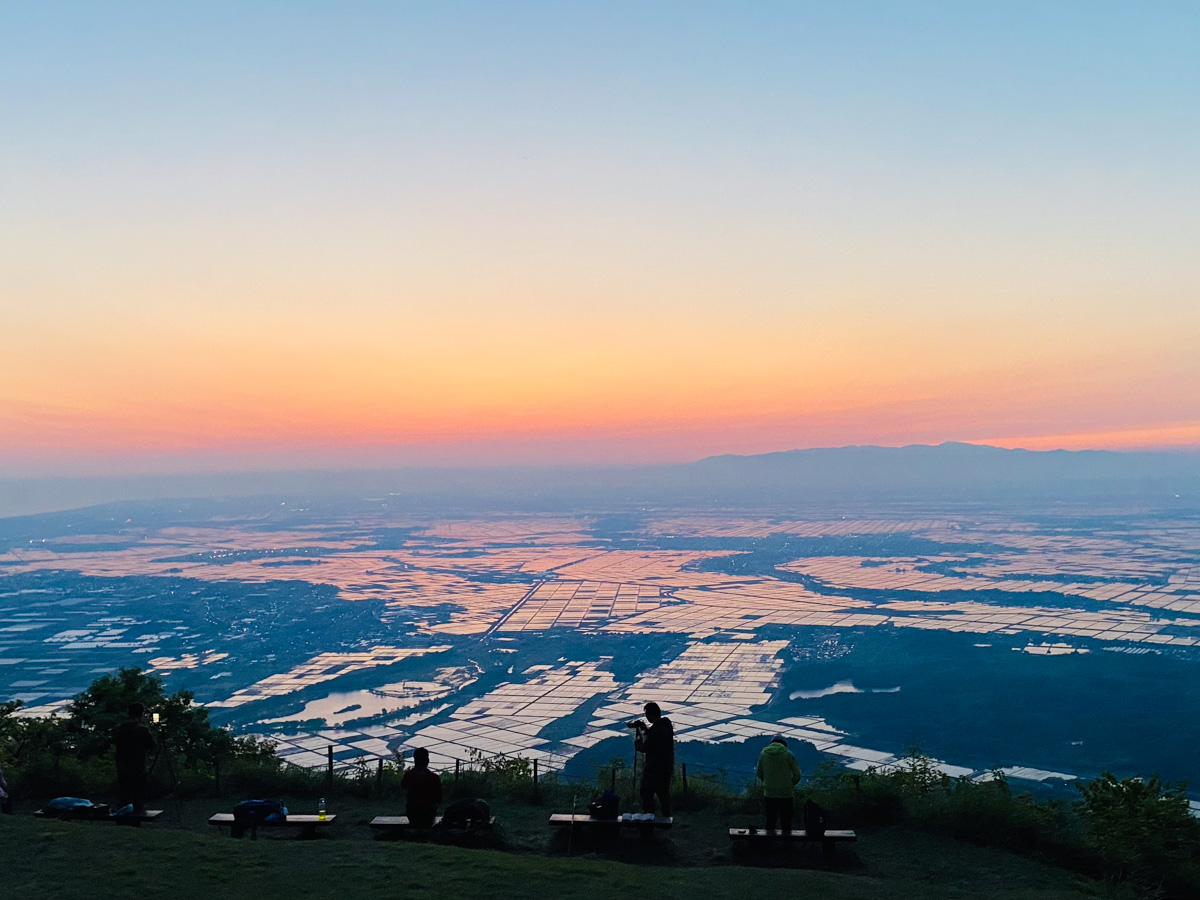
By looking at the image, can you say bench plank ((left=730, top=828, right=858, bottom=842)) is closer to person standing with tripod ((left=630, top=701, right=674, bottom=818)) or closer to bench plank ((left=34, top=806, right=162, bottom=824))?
person standing with tripod ((left=630, top=701, right=674, bottom=818))

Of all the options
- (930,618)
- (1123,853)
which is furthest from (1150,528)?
(1123,853)

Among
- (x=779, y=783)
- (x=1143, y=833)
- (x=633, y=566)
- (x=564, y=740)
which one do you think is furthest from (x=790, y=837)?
(x=633, y=566)

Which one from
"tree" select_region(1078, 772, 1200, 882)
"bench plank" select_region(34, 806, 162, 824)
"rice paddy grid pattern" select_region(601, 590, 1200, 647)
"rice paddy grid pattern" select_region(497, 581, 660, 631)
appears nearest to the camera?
"tree" select_region(1078, 772, 1200, 882)

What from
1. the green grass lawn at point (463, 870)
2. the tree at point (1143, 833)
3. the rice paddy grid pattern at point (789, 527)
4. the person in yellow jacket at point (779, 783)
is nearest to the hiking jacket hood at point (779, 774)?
the person in yellow jacket at point (779, 783)

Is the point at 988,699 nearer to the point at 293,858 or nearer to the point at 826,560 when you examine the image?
the point at 293,858

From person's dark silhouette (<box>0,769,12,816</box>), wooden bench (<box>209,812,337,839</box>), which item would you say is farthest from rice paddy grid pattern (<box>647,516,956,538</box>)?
person's dark silhouette (<box>0,769,12,816</box>)

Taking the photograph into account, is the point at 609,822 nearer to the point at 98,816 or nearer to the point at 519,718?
the point at 98,816
